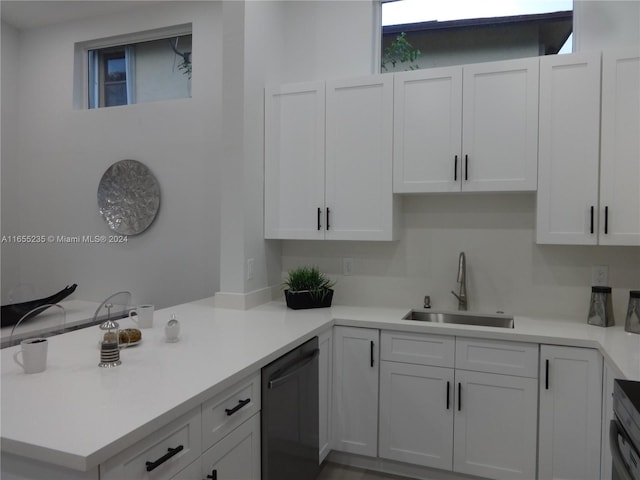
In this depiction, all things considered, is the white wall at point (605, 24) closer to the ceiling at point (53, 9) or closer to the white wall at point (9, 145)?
the ceiling at point (53, 9)

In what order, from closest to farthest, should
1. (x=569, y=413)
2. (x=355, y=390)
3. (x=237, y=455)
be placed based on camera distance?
(x=237, y=455), (x=569, y=413), (x=355, y=390)

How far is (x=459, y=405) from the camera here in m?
2.36

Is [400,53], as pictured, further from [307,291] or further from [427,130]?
[307,291]

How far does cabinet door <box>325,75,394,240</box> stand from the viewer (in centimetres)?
274

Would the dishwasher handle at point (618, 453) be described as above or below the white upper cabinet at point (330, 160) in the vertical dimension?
below

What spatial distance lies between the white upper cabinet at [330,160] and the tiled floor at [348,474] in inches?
53.6

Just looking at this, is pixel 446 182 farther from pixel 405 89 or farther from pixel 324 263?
pixel 324 263

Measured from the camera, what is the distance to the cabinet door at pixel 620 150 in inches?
90.2

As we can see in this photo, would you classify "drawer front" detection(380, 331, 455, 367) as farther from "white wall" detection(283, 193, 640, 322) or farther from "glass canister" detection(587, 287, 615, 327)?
"glass canister" detection(587, 287, 615, 327)

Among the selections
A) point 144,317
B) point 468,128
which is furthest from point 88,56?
point 468,128

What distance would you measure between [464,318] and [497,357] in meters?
0.54

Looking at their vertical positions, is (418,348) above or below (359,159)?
below

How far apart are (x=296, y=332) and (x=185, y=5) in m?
2.92

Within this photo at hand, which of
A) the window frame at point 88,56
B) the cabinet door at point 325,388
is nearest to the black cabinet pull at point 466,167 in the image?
the cabinet door at point 325,388
